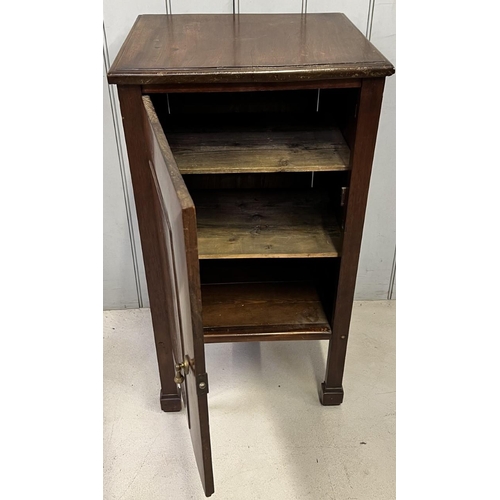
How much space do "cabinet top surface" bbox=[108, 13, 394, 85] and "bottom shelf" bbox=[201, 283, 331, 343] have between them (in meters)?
0.72

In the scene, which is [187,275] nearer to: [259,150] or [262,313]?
[259,150]

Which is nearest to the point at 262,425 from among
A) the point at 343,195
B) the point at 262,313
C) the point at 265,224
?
the point at 262,313

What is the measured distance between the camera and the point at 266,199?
1.67m

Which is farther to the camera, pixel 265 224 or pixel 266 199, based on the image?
pixel 266 199

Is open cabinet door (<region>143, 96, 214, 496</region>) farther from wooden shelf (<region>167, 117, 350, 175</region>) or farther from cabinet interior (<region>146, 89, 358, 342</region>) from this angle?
cabinet interior (<region>146, 89, 358, 342</region>)

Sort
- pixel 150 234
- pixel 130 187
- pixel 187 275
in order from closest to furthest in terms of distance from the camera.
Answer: pixel 187 275 < pixel 150 234 < pixel 130 187

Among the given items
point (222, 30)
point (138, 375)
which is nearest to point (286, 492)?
point (138, 375)

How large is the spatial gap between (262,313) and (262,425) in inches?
13.6

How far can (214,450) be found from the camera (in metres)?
1.62

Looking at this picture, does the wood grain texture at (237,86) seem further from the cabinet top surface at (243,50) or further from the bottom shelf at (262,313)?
the bottom shelf at (262,313)

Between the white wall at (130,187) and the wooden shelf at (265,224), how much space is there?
34 centimetres

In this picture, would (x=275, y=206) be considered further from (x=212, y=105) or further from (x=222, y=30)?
(x=222, y=30)

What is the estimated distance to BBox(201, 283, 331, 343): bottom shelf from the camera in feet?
5.27

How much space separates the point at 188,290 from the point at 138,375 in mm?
1051
